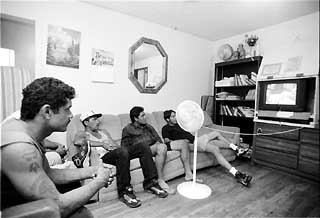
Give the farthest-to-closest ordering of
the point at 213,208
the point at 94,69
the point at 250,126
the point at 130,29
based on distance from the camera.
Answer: the point at 250,126
the point at 130,29
the point at 94,69
the point at 213,208

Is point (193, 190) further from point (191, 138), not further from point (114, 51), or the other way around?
point (114, 51)

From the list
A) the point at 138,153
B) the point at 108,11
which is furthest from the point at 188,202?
the point at 108,11

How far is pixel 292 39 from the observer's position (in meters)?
1.45

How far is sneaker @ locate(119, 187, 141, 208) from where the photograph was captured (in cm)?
139

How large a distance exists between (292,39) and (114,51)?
5.88 ft

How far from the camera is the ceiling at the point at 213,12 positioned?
→ 181cm

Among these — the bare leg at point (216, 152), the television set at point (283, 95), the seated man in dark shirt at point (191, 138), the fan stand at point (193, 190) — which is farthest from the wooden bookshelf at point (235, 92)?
the fan stand at point (193, 190)

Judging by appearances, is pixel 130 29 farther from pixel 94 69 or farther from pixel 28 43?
pixel 28 43

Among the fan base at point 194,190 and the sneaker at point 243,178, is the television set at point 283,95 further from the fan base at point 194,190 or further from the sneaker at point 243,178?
the fan base at point 194,190

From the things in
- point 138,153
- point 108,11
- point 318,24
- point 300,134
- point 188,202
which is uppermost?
point 108,11

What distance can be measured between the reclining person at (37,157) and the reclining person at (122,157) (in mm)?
631

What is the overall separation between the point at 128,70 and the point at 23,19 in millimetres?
1140

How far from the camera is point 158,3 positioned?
78.0 inches

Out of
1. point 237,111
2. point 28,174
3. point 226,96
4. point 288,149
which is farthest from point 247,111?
point 28,174
